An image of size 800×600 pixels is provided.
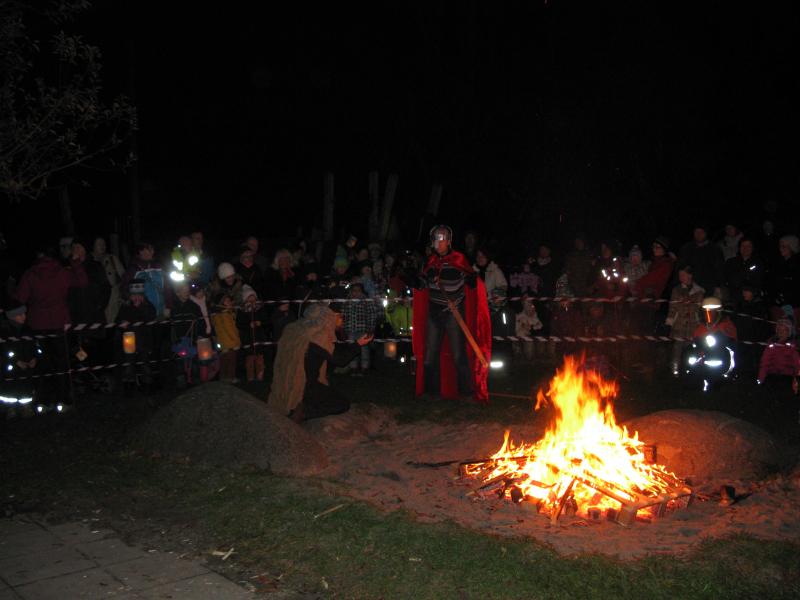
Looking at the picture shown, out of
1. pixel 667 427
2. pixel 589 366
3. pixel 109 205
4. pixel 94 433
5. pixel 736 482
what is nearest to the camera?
pixel 736 482

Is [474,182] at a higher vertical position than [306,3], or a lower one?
lower

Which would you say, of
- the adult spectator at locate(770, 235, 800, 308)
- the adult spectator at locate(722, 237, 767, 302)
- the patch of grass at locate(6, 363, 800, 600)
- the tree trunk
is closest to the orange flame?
the patch of grass at locate(6, 363, 800, 600)

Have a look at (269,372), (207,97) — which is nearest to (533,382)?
(269,372)

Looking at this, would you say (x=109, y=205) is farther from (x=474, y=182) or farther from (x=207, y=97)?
(x=474, y=182)

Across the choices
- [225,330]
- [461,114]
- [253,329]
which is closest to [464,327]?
[253,329]

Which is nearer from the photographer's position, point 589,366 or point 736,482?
point 736,482

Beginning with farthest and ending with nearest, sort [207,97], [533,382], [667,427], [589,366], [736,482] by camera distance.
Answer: [207,97]
[533,382]
[589,366]
[667,427]
[736,482]

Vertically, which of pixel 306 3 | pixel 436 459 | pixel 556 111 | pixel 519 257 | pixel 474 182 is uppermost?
pixel 306 3

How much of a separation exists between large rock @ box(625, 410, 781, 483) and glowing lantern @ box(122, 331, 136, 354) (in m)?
6.74

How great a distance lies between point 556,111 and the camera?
1978cm

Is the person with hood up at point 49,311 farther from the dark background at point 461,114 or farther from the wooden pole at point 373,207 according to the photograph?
the wooden pole at point 373,207

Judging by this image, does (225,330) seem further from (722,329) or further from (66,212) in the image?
(722,329)

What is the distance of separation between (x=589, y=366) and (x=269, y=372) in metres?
4.72

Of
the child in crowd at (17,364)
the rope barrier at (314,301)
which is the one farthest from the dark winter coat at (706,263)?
the child in crowd at (17,364)
